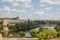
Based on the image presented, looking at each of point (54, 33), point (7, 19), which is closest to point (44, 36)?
point (54, 33)

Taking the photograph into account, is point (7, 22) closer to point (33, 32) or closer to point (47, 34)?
point (33, 32)

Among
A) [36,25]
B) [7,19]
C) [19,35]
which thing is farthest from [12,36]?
[36,25]

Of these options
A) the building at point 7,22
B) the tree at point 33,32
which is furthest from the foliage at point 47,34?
the building at point 7,22

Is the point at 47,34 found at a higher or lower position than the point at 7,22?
lower

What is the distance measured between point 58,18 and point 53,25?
17cm

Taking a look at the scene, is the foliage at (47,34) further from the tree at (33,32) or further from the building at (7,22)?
the building at (7,22)

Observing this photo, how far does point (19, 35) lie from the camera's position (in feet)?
8.35

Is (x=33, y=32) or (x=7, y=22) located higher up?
(x=7, y=22)

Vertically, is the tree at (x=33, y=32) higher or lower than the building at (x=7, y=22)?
lower

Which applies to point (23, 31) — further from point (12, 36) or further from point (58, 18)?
point (58, 18)

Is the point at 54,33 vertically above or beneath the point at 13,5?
beneath

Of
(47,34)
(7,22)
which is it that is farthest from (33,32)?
(7,22)

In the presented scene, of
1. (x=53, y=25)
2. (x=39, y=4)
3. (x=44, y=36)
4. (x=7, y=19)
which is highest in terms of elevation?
(x=39, y=4)

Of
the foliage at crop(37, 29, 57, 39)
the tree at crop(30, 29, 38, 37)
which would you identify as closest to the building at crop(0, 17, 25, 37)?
the tree at crop(30, 29, 38, 37)
